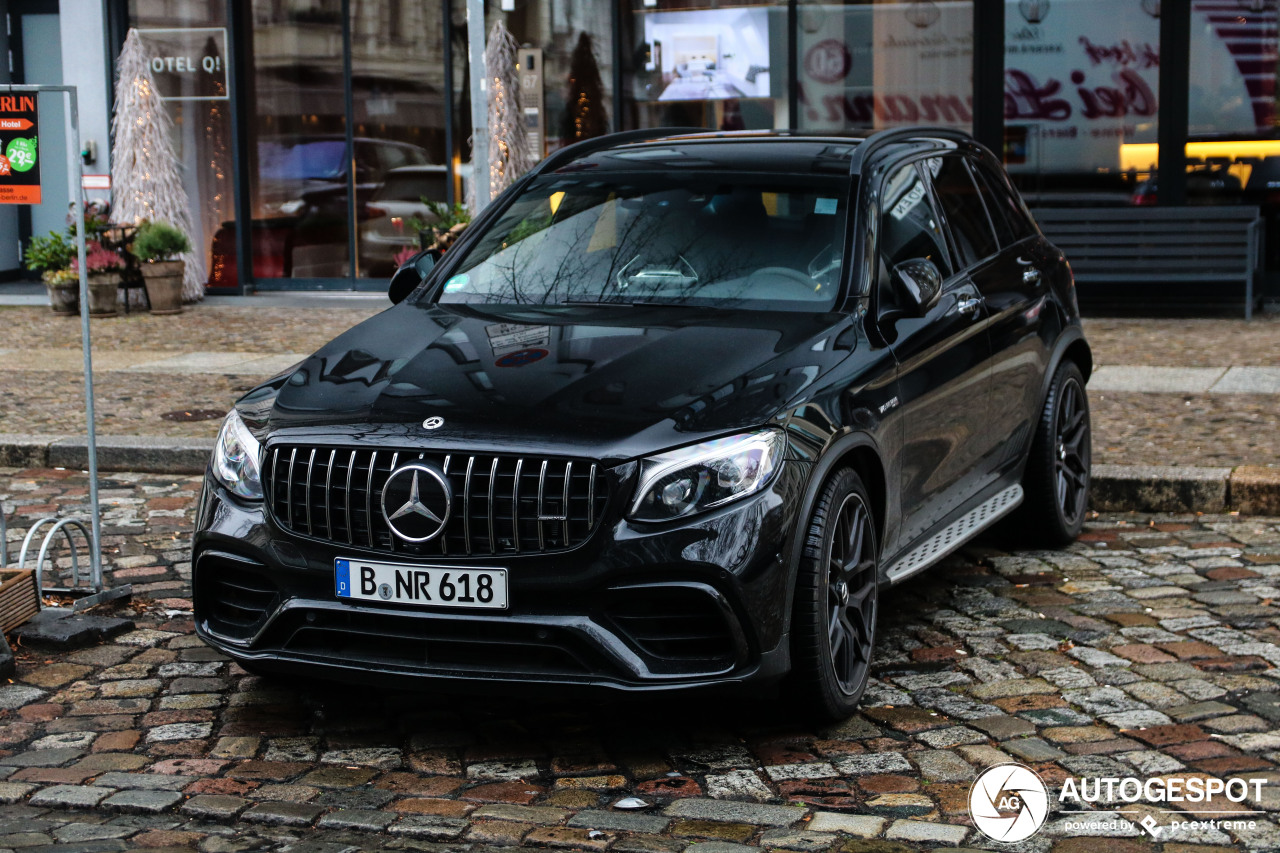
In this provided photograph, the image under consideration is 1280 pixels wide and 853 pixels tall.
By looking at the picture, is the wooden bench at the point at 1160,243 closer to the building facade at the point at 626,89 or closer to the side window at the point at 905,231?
the building facade at the point at 626,89

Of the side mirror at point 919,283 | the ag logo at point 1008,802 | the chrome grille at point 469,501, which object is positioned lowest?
the ag logo at point 1008,802

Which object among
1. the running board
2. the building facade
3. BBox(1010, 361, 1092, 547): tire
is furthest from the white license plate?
the building facade

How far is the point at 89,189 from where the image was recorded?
16.4 metres

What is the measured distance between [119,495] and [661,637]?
457cm

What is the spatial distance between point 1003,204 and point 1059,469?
3.80 ft

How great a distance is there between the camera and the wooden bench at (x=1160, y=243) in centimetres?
1372

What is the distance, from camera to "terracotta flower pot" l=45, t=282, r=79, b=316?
15.3m

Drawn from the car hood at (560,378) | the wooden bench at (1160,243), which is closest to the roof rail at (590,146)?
the car hood at (560,378)

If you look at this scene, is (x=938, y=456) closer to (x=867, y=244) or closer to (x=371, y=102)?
(x=867, y=244)

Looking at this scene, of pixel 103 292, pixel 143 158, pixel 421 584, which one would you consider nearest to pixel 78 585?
pixel 421 584

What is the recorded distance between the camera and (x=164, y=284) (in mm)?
15398

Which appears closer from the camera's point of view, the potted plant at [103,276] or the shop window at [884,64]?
the potted plant at [103,276]

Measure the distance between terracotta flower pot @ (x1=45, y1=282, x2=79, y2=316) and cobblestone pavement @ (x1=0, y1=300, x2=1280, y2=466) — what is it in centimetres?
20

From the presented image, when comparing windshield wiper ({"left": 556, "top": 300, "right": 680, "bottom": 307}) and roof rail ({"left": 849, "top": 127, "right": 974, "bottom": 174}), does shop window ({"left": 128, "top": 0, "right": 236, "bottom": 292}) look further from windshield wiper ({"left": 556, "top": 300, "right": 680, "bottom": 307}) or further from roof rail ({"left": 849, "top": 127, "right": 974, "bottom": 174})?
windshield wiper ({"left": 556, "top": 300, "right": 680, "bottom": 307})
